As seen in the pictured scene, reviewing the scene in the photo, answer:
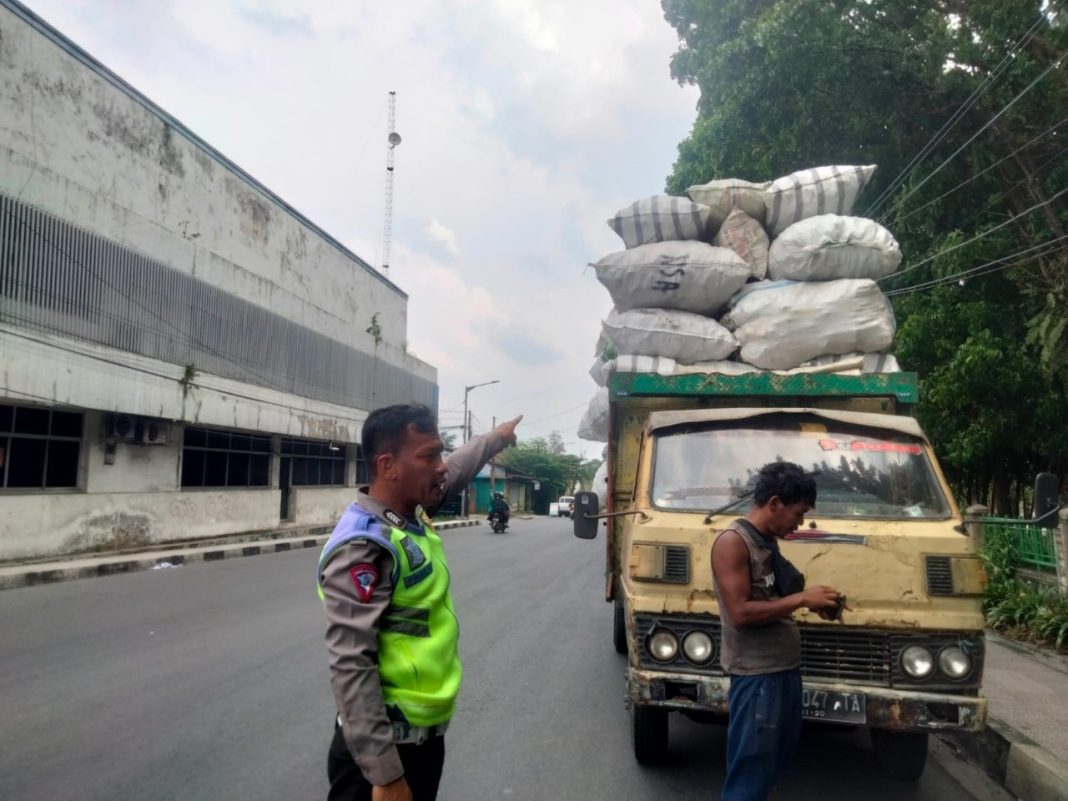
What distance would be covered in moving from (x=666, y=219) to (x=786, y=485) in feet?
14.9

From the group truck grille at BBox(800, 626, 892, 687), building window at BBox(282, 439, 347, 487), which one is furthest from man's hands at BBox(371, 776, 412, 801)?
building window at BBox(282, 439, 347, 487)

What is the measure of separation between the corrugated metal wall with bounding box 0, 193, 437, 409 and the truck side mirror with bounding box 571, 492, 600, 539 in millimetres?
8491

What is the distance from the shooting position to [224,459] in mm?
19797

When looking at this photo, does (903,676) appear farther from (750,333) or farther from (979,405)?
(979,405)

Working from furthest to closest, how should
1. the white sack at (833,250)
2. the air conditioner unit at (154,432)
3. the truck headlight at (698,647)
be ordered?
the air conditioner unit at (154,432), the white sack at (833,250), the truck headlight at (698,647)

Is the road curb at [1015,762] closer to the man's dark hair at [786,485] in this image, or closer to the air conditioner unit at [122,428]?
the man's dark hair at [786,485]

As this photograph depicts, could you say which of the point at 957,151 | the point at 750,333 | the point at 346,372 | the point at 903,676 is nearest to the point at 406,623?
the point at 903,676

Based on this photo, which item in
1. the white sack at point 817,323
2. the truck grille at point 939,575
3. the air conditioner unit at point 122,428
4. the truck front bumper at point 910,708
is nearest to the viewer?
the truck front bumper at point 910,708

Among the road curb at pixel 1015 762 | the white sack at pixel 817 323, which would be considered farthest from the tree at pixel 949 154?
the road curb at pixel 1015 762

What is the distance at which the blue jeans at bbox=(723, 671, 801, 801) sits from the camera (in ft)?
9.09

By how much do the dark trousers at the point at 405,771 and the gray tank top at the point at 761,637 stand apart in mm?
1212

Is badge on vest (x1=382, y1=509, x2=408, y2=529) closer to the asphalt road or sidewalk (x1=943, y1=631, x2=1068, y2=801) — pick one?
the asphalt road

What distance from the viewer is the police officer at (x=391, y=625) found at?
1.86m

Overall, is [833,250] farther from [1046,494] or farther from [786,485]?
[786,485]
